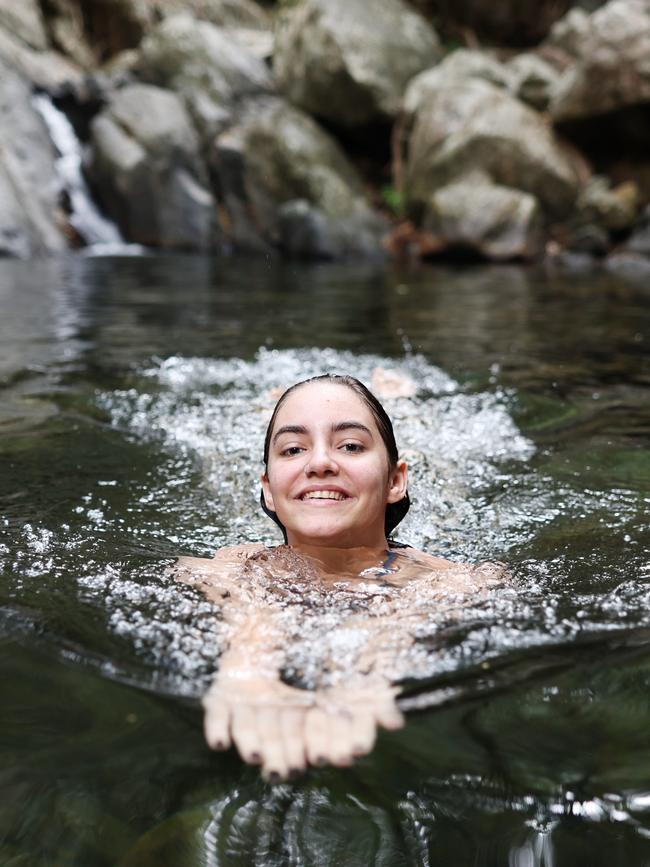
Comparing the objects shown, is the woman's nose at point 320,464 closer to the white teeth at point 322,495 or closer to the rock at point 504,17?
the white teeth at point 322,495

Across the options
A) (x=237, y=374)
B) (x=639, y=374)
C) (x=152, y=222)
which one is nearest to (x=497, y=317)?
(x=639, y=374)

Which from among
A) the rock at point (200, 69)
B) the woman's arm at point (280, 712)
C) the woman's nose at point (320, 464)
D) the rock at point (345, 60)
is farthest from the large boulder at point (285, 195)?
the woman's arm at point (280, 712)

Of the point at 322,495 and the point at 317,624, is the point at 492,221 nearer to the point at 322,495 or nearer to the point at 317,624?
the point at 322,495

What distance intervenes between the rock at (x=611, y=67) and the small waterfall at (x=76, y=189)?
973cm

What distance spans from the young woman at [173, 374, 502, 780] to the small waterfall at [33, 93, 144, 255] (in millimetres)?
15326

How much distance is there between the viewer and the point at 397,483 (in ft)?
9.09

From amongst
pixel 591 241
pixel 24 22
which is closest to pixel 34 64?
pixel 24 22

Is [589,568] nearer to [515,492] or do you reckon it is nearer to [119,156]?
[515,492]

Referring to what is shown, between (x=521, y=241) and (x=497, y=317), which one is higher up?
(x=521, y=241)

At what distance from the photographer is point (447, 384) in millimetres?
Answer: 5215

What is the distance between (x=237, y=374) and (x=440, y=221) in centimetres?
1242

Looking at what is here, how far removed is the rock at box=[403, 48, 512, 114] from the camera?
18.4 metres

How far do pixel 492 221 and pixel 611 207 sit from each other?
8.60 ft

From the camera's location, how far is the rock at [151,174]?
674 inches
